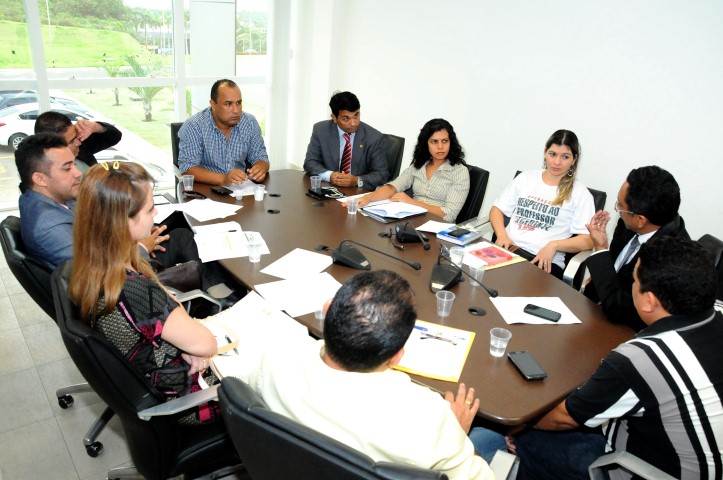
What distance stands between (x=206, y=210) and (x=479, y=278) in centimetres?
155

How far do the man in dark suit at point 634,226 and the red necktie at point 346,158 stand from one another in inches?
79.1

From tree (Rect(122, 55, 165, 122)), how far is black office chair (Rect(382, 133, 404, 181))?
9.35 feet

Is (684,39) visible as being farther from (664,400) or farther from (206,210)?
(206,210)

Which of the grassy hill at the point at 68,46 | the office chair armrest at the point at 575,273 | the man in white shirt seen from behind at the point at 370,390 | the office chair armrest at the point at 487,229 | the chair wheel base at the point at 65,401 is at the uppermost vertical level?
the grassy hill at the point at 68,46

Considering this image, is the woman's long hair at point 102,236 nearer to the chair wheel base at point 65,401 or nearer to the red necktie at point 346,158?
the chair wheel base at point 65,401

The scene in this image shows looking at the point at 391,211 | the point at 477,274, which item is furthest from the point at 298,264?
the point at 391,211

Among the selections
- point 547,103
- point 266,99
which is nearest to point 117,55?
point 266,99

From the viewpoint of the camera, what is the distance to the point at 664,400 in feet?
4.70

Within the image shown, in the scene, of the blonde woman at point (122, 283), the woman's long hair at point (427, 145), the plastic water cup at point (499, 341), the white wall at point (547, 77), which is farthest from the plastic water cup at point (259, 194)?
the white wall at point (547, 77)

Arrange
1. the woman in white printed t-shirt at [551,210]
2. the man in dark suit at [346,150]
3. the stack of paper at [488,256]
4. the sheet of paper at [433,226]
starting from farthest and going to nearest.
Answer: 1. the man in dark suit at [346,150]
2. the woman in white printed t-shirt at [551,210]
3. the sheet of paper at [433,226]
4. the stack of paper at [488,256]

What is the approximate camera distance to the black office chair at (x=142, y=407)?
1.39m

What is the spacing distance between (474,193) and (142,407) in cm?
244

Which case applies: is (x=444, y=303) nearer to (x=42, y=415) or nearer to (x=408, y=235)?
(x=408, y=235)

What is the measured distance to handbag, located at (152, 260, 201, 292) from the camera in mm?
2396
